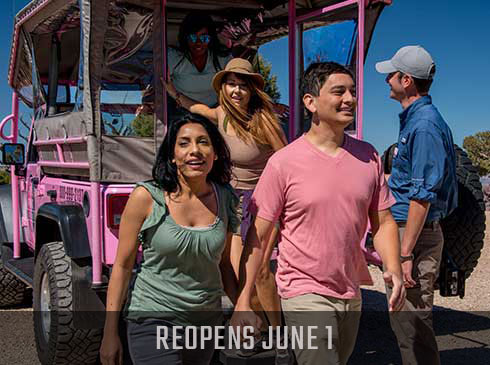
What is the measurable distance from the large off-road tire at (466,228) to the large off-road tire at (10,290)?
4.31 m

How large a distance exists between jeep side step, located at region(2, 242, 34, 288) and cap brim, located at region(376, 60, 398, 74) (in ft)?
10.6

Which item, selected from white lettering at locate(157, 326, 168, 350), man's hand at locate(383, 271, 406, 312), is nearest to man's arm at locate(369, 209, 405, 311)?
man's hand at locate(383, 271, 406, 312)

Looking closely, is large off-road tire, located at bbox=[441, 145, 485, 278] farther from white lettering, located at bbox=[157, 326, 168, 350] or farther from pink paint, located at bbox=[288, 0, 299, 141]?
white lettering, located at bbox=[157, 326, 168, 350]

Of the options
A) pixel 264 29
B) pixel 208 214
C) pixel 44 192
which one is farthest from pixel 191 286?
pixel 264 29

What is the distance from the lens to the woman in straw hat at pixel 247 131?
3945 millimetres

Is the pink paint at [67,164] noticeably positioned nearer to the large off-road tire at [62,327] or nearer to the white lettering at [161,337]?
the large off-road tire at [62,327]

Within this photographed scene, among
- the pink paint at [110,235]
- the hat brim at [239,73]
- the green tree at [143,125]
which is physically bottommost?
the pink paint at [110,235]

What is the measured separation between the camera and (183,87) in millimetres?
4992

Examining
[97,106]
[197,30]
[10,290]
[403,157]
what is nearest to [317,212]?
[403,157]

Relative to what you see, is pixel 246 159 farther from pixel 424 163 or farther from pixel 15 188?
pixel 15 188

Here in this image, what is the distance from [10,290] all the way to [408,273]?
4.64 meters

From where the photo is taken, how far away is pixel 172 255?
256 cm

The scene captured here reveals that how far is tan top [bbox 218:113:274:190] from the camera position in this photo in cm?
395

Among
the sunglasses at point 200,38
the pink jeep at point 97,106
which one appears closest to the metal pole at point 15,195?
the pink jeep at point 97,106
